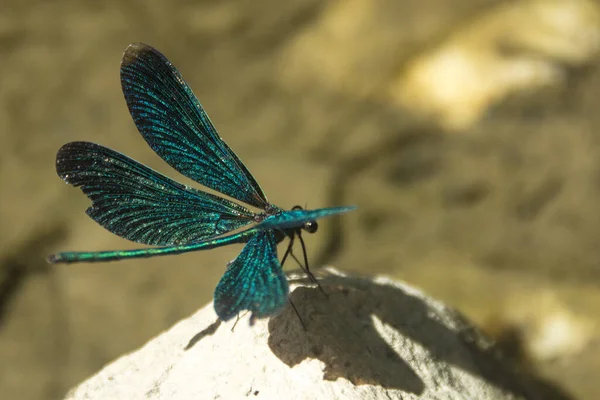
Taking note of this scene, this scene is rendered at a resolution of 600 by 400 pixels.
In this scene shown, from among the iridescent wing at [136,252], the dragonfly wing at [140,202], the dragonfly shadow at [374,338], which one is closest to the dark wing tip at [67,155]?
the dragonfly wing at [140,202]

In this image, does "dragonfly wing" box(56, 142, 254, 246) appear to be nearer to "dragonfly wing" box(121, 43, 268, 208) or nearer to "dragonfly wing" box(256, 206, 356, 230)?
"dragonfly wing" box(121, 43, 268, 208)

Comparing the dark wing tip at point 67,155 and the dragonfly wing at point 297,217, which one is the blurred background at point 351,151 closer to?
the dark wing tip at point 67,155

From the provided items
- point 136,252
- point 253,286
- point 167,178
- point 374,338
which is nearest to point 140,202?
point 167,178

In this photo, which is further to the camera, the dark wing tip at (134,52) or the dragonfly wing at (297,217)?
the dark wing tip at (134,52)

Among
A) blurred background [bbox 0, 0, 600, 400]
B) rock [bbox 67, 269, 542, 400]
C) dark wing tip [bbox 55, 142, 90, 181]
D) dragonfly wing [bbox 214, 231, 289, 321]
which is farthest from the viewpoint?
blurred background [bbox 0, 0, 600, 400]

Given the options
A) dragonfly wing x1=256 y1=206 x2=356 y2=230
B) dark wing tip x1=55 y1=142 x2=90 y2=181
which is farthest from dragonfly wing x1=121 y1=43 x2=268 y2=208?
dragonfly wing x1=256 y1=206 x2=356 y2=230
